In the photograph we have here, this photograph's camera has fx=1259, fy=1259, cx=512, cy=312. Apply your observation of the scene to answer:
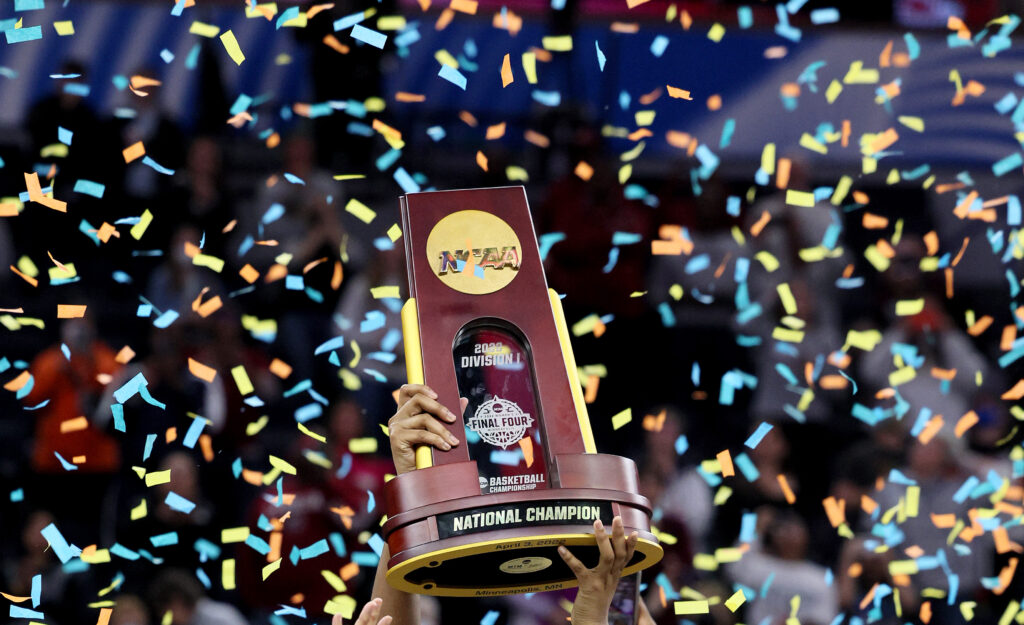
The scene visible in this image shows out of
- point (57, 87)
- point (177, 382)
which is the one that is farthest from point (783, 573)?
point (57, 87)

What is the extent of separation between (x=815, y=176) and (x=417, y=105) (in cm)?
260

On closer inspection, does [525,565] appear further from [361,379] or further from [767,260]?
[767,260]

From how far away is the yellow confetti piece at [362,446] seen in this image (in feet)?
18.2

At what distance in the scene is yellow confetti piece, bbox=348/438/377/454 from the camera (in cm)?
556

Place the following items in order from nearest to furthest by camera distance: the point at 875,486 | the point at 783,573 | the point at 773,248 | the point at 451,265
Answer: the point at 451,265, the point at 783,573, the point at 875,486, the point at 773,248

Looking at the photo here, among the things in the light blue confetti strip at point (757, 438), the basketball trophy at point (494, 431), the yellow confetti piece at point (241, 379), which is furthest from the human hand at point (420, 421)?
the yellow confetti piece at point (241, 379)

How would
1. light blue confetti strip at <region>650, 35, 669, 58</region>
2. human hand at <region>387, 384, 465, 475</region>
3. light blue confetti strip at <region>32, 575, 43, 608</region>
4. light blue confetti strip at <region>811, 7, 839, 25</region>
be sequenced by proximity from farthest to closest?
light blue confetti strip at <region>811, 7, 839, 25</region> → light blue confetti strip at <region>650, 35, 669, 58</region> → light blue confetti strip at <region>32, 575, 43, 608</region> → human hand at <region>387, 384, 465, 475</region>

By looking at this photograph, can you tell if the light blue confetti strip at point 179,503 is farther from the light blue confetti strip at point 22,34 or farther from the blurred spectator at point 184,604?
the light blue confetti strip at point 22,34

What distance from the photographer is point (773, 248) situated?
22.3 feet

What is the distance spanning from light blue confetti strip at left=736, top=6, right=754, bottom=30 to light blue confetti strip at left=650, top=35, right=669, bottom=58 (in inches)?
21.6

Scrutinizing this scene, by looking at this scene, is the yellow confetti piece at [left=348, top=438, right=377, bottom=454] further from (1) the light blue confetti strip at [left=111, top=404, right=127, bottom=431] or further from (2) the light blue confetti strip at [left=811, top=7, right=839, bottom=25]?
(2) the light blue confetti strip at [left=811, top=7, right=839, bottom=25]

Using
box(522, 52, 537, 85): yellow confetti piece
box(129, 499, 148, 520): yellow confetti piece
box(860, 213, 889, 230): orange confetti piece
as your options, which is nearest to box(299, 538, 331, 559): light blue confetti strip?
box(129, 499, 148, 520): yellow confetti piece

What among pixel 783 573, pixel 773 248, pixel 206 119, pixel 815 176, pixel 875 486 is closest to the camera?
pixel 783 573

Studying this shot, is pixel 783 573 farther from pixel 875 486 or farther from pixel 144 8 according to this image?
pixel 144 8
